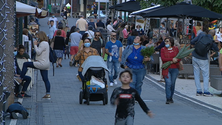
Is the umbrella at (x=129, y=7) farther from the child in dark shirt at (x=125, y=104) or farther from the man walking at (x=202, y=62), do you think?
the child in dark shirt at (x=125, y=104)

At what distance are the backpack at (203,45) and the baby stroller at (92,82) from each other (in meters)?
3.03

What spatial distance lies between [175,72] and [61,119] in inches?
146

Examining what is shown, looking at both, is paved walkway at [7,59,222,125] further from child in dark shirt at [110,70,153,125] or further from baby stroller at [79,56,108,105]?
child in dark shirt at [110,70,153,125]

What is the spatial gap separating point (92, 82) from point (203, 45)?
354 centimetres

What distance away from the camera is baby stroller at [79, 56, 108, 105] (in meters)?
12.2

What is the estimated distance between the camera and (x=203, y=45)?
13891 millimetres

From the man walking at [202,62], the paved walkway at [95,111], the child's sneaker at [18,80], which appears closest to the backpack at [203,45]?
the man walking at [202,62]

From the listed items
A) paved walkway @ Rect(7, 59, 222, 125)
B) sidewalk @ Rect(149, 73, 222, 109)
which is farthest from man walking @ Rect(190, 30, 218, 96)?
paved walkway @ Rect(7, 59, 222, 125)

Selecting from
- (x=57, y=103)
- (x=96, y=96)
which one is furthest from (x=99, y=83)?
(x=57, y=103)

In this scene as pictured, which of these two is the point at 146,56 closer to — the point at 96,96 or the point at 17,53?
the point at 96,96

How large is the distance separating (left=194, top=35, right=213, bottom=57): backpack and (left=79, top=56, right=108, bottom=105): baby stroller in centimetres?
303

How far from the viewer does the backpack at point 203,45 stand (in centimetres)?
1387

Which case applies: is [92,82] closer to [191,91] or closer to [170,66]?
[170,66]

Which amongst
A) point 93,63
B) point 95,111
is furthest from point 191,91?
point 95,111
